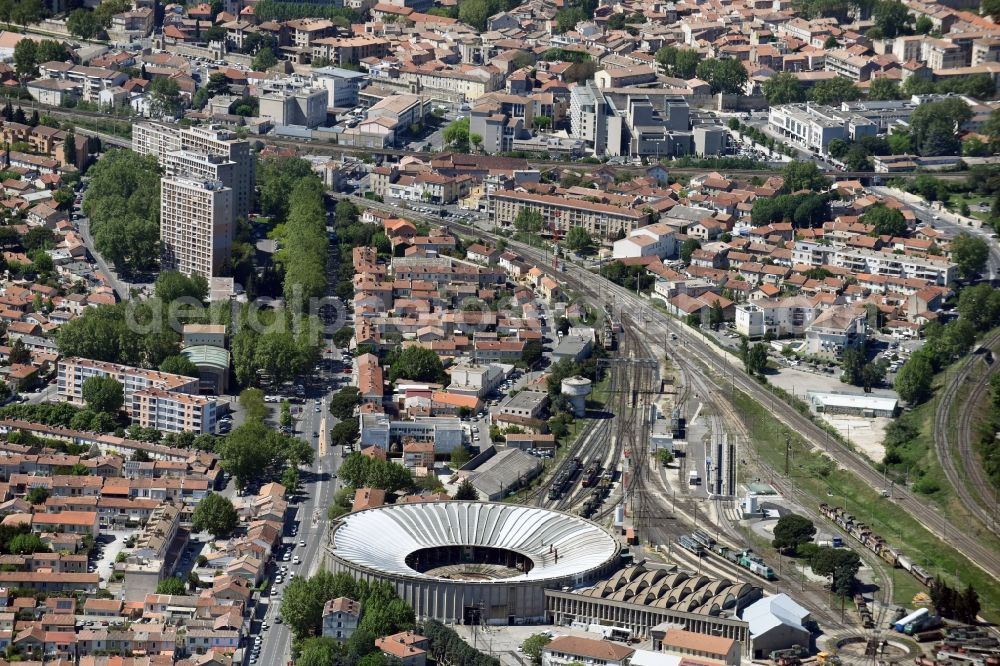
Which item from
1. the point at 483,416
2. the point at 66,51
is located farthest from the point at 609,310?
the point at 66,51

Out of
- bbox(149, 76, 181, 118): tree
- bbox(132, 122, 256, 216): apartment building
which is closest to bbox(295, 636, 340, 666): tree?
bbox(132, 122, 256, 216): apartment building

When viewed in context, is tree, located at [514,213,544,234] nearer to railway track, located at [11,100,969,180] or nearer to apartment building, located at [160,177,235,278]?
railway track, located at [11,100,969,180]

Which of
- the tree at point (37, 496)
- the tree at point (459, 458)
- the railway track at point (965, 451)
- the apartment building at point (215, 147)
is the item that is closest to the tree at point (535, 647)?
the tree at point (459, 458)

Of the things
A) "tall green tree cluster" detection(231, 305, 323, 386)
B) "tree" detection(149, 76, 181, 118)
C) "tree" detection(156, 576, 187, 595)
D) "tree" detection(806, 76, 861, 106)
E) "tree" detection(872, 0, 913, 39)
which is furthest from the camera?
"tree" detection(872, 0, 913, 39)

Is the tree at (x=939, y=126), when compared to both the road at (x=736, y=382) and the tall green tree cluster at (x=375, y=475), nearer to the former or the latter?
the road at (x=736, y=382)

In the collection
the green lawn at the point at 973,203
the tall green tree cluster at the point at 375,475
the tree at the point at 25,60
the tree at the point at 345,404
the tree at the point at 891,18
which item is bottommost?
the tall green tree cluster at the point at 375,475

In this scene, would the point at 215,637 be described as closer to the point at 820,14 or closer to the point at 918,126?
the point at 918,126
